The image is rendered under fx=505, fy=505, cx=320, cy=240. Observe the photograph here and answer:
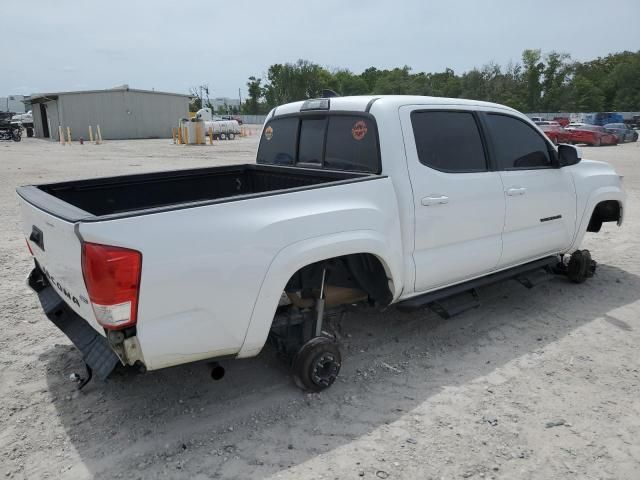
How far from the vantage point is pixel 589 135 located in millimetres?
30391

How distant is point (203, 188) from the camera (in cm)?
461

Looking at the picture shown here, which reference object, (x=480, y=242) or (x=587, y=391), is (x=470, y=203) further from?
(x=587, y=391)

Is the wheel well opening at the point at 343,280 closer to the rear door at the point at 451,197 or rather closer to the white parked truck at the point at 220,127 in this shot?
the rear door at the point at 451,197

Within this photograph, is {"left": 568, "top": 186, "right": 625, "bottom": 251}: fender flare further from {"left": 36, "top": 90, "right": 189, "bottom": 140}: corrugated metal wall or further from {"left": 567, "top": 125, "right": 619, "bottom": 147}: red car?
{"left": 36, "top": 90, "right": 189, "bottom": 140}: corrugated metal wall

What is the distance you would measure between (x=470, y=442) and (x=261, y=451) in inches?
46.2

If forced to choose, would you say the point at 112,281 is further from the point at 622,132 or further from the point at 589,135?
the point at 622,132

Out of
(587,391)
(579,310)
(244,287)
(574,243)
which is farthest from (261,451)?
(574,243)

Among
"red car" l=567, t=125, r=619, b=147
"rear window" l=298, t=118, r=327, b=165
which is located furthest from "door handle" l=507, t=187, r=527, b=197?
"red car" l=567, t=125, r=619, b=147

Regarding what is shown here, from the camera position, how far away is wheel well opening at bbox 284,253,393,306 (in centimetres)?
Result: 332

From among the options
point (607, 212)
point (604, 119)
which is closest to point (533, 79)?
point (604, 119)

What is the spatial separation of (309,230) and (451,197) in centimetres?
133

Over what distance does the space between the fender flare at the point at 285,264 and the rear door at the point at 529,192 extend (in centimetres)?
168

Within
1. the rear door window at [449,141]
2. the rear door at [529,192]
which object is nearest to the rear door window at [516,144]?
the rear door at [529,192]

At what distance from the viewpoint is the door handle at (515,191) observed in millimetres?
4215
